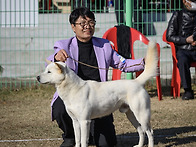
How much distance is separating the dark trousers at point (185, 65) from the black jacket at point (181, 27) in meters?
0.13

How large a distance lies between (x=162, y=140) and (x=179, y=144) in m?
0.24

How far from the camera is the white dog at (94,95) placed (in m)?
3.55

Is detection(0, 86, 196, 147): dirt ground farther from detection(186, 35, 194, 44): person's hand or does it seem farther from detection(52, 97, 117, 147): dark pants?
detection(186, 35, 194, 44): person's hand

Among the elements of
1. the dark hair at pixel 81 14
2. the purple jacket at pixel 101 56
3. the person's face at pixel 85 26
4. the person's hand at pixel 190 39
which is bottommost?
the purple jacket at pixel 101 56

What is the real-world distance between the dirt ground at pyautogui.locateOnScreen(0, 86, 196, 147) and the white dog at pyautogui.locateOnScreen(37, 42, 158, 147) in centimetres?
65

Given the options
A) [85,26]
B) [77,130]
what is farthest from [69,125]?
[85,26]

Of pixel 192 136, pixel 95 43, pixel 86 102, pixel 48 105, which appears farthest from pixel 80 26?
pixel 48 105

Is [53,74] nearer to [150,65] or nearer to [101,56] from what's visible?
[101,56]

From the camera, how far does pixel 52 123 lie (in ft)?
17.6

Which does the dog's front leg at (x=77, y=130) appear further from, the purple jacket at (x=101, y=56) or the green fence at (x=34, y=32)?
the green fence at (x=34, y=32)

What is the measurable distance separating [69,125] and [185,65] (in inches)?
133

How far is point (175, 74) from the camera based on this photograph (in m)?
7.25

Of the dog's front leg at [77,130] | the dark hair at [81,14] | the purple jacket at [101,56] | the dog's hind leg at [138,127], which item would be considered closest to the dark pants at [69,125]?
the purple jacket at [101,56]

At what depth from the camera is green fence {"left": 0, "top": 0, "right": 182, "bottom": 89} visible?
8242 millimetres
